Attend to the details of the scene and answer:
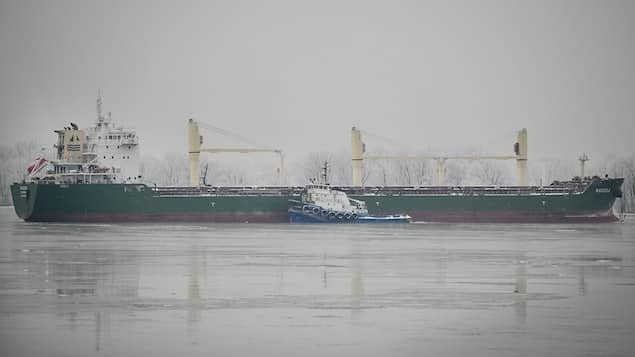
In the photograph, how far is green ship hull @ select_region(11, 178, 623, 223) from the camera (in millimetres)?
52125

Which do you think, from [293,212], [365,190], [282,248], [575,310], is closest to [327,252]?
[282,248]

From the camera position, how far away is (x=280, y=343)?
12.7 m

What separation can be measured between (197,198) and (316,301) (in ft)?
124

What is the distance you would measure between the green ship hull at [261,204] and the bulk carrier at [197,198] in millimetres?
47

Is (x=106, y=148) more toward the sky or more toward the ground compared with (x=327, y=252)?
more toward the sky

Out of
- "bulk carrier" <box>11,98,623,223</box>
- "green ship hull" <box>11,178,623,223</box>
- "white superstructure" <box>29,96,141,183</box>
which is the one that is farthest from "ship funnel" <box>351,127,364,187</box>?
"white superstructure" <box>29,96,141,183</box>

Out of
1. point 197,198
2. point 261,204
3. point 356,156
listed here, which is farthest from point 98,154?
point 356,156

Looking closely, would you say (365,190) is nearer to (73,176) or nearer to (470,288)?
(73,176)

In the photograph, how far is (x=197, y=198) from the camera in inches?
2120

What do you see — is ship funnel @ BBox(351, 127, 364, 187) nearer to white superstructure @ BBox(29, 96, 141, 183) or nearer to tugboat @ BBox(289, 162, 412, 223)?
tugboat @ BBox(289, 162, 412, 223)

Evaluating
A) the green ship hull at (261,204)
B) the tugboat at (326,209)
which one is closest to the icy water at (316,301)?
the tugboat at (326,209)

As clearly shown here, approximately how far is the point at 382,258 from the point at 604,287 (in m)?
7.59

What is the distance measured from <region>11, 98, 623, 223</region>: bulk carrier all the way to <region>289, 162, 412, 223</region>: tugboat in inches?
31.0

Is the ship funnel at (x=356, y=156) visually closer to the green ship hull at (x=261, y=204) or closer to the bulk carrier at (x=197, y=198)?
the bulk carrier at (x=197, y=198)
